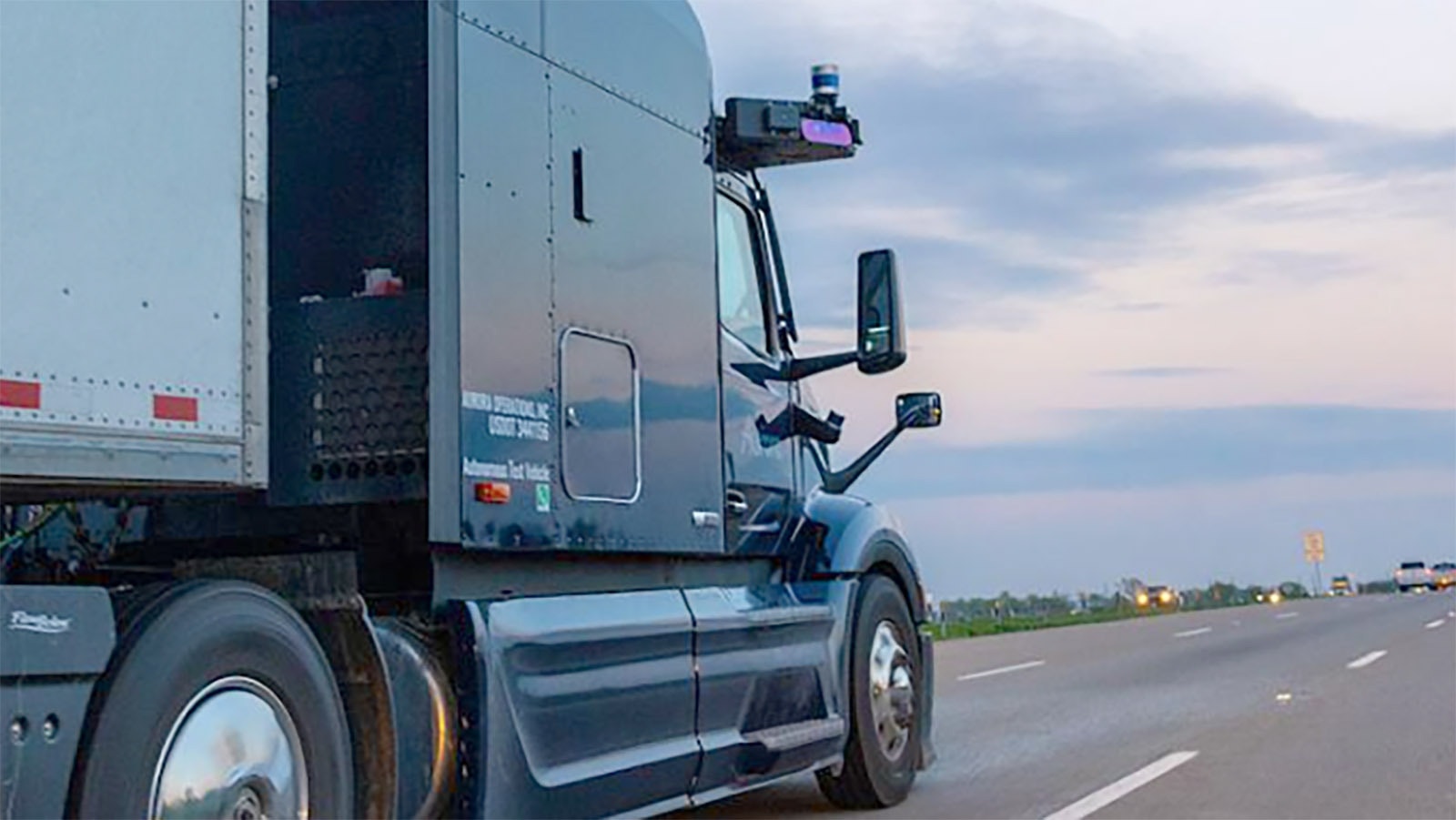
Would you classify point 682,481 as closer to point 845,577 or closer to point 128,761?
point 845,577

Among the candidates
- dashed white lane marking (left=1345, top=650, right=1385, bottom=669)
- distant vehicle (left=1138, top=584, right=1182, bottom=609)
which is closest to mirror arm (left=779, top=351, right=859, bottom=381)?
dashed white lane marking (left=1345, top=650, right=1385, bottom=669)

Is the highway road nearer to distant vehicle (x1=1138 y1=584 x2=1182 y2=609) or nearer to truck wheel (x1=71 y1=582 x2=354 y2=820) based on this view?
truck wheel (x1=71 y1=582 x2=354 y2=820)

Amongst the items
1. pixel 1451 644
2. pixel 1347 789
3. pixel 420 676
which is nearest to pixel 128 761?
pixel 420 676

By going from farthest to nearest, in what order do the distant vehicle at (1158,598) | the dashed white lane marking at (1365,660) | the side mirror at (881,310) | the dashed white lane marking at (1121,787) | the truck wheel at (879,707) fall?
the distant vehicle at (1158,598), the dashed white lane marking at (1365,660), the truck wheel at (879,707), the dashed white lane marking at (1121,787), the side mirror at (881,310)

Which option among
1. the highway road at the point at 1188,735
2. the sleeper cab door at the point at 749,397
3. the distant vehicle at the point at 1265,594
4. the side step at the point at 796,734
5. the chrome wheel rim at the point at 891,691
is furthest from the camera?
the distant vehicle at the point at 1265,594

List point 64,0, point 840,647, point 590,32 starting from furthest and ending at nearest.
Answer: point 840,647 < point 590,32 < point 64,0

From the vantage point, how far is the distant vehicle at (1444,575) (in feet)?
237

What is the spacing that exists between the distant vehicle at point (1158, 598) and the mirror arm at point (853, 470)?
1655 inches

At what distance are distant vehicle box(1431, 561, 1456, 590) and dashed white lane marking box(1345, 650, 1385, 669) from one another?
55201 mm

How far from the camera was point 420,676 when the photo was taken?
543 cm

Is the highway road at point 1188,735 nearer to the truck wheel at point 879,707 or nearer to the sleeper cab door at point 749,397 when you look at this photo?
the truck wheel at point 879,707

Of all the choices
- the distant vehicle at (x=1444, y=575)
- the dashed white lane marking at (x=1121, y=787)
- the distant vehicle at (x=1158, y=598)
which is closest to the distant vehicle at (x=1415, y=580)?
the distant vehicle at (x=1444, y=575)

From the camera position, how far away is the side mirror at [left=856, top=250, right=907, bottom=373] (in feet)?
26.8

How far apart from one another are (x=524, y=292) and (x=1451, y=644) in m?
19.5
